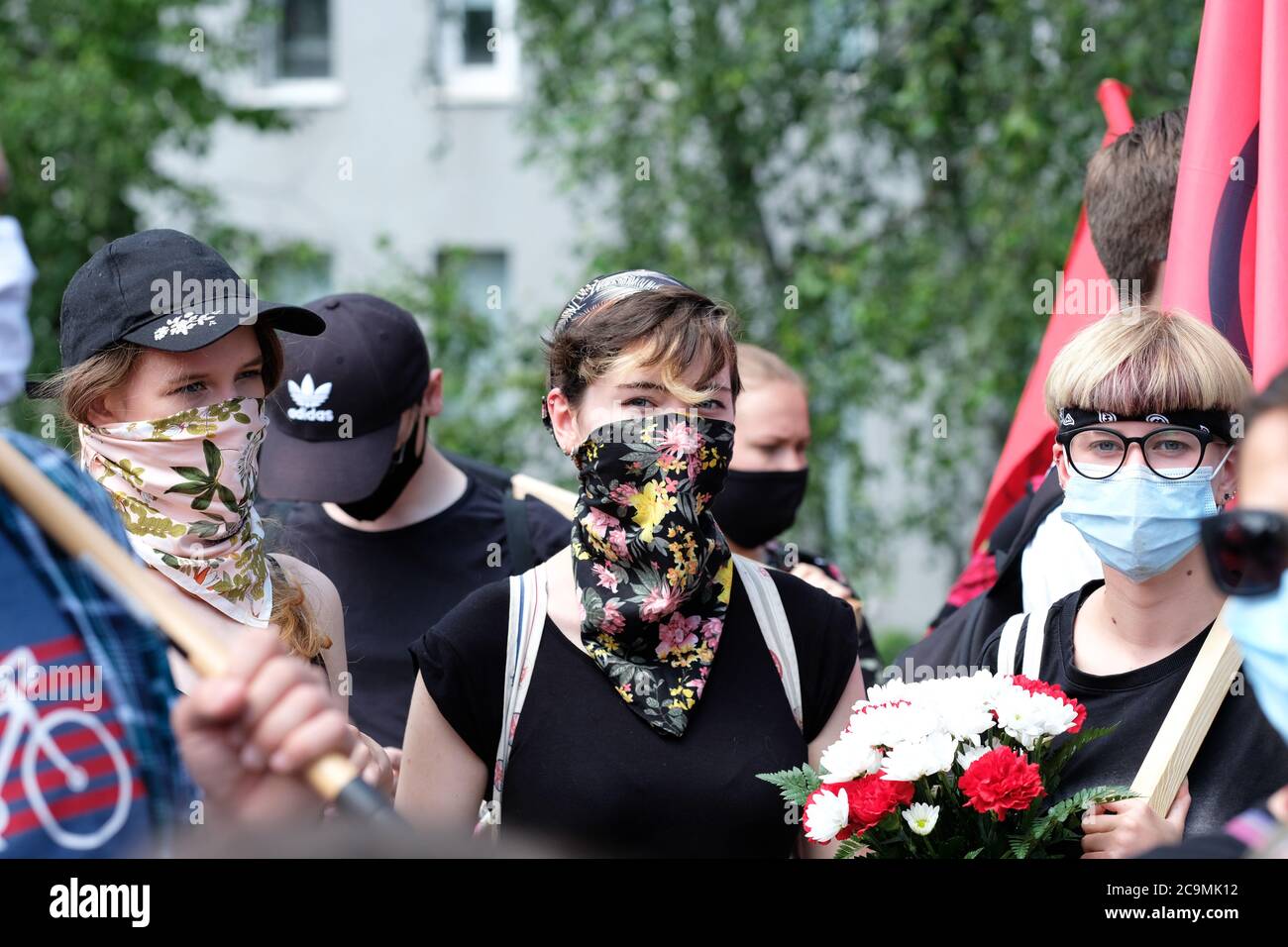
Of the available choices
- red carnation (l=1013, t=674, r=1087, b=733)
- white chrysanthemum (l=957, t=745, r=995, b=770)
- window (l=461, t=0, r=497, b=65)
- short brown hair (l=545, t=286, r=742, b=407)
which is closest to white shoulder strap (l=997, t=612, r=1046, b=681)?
red carnation (l=1013, t=674, r=1087, b=733)

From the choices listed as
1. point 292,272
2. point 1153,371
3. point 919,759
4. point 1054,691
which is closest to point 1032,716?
point 1054,691

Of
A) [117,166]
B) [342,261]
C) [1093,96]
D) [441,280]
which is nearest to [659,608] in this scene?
[1093,96]

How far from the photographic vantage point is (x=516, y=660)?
2975mm

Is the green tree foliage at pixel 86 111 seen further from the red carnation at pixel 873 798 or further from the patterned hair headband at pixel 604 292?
the red carnation at pixel 873 798

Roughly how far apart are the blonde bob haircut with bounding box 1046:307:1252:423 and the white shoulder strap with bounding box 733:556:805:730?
0.75 m

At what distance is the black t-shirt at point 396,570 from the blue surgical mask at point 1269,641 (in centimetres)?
260

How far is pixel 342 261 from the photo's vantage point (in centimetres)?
1658

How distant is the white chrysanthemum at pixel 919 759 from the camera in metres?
2.65

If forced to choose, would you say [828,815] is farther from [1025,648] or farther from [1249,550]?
[1249,550]

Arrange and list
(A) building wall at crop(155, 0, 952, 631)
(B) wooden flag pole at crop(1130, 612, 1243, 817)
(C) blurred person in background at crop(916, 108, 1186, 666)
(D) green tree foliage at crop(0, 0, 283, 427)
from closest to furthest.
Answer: (B) wooden flag pole at crop(1130, 612, 1243, 817)
(C) blurred person in background at crop(916, 108, 1186, 666)
(D) green tree foliage at crop(0, 0, 283, 427)
(A) building wall at crop(155, 0, 952, 631)

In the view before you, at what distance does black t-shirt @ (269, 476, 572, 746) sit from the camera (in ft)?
13.1

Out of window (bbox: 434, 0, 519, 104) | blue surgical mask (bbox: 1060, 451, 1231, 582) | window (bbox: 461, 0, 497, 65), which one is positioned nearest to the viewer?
blue surgical mask (bbox: 1060, 451, 1231, 582)

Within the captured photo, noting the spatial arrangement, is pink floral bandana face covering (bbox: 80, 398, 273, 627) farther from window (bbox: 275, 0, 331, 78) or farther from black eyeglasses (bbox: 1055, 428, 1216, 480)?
window (bbox: 275, 0, 331, 78)

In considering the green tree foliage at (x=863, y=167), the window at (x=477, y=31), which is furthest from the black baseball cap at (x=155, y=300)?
the window at (x=477, y=31)
